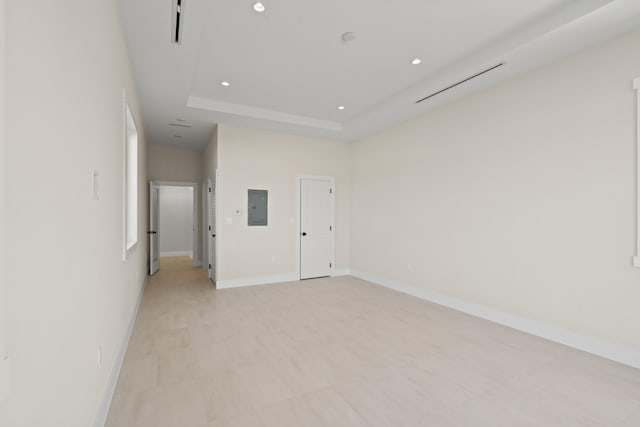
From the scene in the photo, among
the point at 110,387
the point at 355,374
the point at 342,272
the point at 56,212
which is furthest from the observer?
the point at 342,272

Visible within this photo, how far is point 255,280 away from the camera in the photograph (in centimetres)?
555

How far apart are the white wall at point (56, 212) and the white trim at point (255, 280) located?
10.5ft

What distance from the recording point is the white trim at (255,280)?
5270 millimetres

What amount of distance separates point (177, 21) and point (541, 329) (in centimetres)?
482

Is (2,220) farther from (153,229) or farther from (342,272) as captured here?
(153,229)

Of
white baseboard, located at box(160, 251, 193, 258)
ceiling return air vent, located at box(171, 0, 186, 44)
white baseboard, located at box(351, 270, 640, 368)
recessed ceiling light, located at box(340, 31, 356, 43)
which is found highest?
recessed ceiling light, located at box(340, 31, 356, 43)

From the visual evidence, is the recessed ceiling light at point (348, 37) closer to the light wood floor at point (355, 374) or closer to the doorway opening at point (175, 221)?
the light wood floor at point (355, 374)

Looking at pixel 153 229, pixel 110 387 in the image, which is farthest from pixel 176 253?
pixel 110 387

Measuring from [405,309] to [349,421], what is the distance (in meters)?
2.51

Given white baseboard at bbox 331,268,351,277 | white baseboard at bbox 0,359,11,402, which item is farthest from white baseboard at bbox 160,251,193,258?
white baseboard at bbox 0,359,11,402

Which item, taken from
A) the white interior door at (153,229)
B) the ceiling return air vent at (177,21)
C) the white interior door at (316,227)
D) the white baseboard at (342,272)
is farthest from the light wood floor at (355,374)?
the ceiling return air vent at (177,21)

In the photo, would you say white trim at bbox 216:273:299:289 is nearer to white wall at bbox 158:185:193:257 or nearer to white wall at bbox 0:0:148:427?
white wall at bbox 0:0:148:427

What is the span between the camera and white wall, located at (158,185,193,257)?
30.6 feet

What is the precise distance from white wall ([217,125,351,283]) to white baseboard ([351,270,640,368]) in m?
2.61
